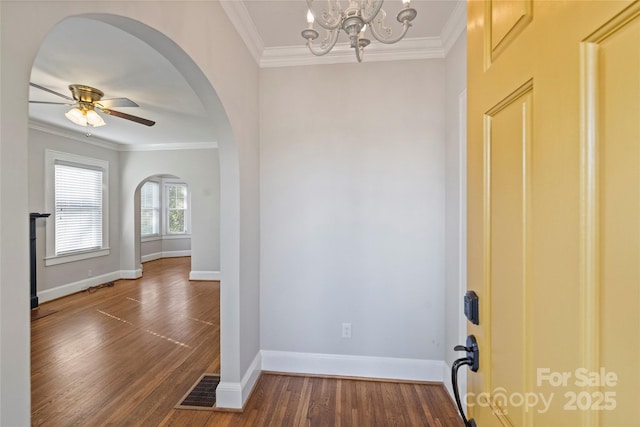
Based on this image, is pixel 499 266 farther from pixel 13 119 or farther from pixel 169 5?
pixel 169 5

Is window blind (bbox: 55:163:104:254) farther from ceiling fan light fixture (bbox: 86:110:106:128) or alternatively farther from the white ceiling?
ceiling fan light fixture (bbox: 86:110:106:128)

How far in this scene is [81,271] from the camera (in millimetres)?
5027

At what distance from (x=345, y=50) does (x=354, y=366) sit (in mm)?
2674

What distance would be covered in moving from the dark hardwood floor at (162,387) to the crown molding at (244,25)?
2721 millimetres

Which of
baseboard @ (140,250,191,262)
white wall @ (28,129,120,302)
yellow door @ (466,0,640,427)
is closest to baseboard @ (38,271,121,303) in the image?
white wall @ (28,129,120,302)

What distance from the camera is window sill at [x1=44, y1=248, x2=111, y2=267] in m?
4.48

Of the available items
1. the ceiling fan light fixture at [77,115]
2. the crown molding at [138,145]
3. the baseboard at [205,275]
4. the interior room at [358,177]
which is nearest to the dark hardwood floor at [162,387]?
the interior room at [358,177]

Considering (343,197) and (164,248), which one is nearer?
(343,197)

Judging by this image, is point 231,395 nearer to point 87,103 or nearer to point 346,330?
point 346,330

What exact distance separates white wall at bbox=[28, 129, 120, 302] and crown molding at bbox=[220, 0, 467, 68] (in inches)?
165

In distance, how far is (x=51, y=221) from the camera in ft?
14.8

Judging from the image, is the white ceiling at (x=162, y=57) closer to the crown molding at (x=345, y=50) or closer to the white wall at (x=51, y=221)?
the crown molding at (x=345, y=50)

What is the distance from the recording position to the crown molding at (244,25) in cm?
186

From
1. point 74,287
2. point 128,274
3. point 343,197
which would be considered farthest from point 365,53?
point 128,274
